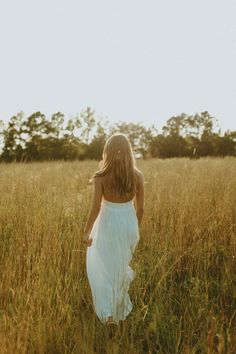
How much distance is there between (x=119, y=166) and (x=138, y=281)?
2.88 ft

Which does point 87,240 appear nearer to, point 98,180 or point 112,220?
point 112,220

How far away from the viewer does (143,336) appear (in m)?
2.34

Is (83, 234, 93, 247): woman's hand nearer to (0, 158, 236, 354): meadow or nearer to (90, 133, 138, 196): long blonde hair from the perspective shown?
(0, 158, 236, 354): meadow

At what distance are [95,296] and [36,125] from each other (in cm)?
3644

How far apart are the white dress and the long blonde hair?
139 mm

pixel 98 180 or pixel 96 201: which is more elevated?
pixel 98 180

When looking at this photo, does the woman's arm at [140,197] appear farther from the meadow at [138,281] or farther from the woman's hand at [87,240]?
the woman's hand at [87,240]

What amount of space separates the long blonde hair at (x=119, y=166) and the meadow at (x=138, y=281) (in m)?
0.44

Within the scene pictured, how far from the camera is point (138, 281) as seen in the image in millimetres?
2711

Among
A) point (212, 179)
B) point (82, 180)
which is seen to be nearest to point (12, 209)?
Answer: point (212, 179)

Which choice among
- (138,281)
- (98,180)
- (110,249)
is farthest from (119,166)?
Answer: (138,281)

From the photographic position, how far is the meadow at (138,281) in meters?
2.02

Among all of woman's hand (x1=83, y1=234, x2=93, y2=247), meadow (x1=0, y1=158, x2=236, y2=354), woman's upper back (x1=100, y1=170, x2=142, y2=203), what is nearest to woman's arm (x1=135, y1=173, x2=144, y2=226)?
woman's upper back (x1=100, y1=170, x2=142, y2=203)

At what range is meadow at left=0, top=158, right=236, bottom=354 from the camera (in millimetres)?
2021
